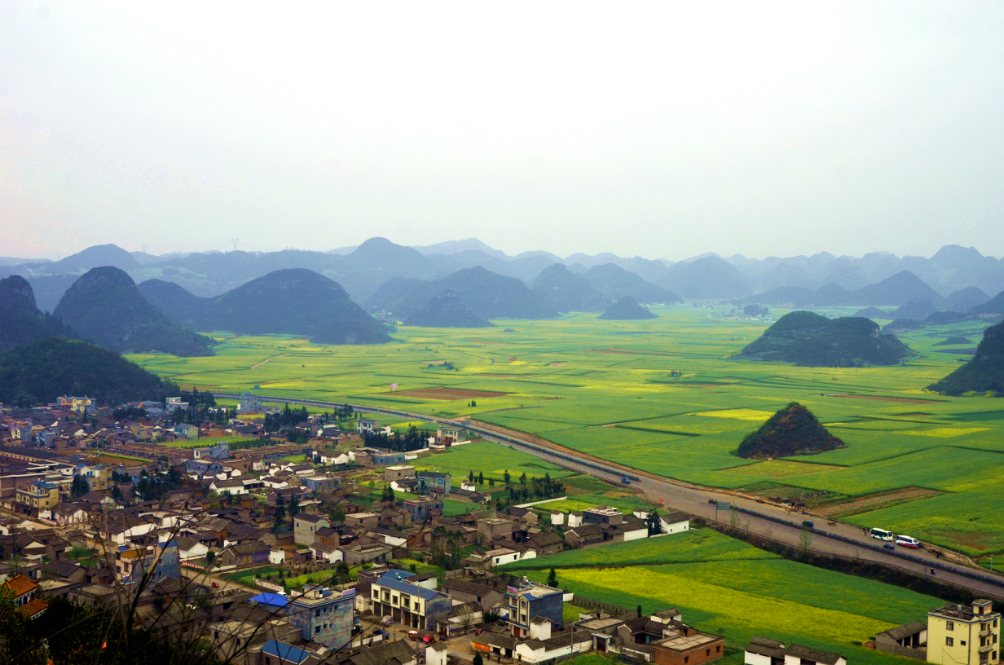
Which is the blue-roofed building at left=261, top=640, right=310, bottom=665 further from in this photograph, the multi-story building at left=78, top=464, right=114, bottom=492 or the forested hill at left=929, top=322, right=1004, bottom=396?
the forested hill at left=929, top=322, right=1004, bottom=396

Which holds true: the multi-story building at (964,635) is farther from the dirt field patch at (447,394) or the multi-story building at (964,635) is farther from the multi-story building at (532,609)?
the dirt field patch at (447,394)

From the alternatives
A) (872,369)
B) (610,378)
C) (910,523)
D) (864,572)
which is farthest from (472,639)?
(872,369)

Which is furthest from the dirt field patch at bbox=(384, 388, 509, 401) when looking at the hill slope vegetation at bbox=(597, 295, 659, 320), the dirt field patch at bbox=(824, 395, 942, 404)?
the hill slope vegetation at bbox=(597, 295, 659, 320)

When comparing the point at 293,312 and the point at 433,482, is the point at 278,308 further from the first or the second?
the point at 433,482

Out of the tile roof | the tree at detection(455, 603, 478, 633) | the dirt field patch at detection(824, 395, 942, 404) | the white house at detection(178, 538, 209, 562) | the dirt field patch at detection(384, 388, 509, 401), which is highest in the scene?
the tile roof

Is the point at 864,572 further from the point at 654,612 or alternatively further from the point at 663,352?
the point at 663,352

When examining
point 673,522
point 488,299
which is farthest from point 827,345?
point 488,299
